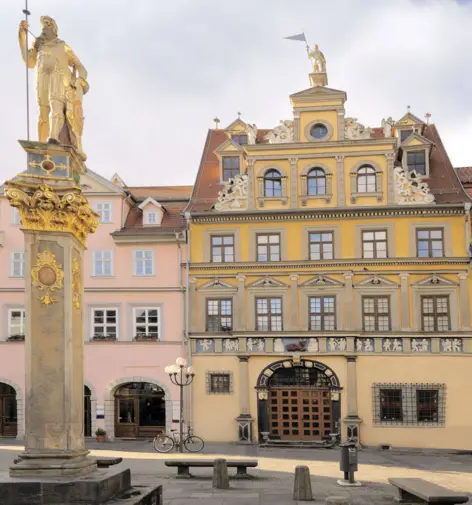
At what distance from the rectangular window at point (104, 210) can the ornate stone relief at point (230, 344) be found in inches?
269

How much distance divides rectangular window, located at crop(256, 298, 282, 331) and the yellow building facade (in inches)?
2.1

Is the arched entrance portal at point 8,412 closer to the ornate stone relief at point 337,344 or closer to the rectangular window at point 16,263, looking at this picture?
the rectangular window at point 16,263

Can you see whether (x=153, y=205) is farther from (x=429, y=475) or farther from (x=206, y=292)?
(x=429, y=475)

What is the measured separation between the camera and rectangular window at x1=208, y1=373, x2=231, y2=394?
30.1 m

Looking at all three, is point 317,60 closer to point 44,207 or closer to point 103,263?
point 103,263

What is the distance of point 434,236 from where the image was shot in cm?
2983

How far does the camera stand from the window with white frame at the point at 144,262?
103 feet

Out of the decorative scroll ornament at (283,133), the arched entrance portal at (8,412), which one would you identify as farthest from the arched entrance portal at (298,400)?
the arched entrance portal at (8,412)

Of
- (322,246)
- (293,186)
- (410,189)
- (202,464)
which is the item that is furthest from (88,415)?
(410,189)

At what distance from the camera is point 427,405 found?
2919 cm

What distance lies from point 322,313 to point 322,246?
8.36 ft

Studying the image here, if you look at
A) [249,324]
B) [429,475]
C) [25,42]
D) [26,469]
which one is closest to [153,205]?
[249,324]

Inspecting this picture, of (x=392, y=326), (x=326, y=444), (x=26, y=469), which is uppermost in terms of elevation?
(x=392, y=326)

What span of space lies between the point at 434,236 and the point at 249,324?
25.2 ft
